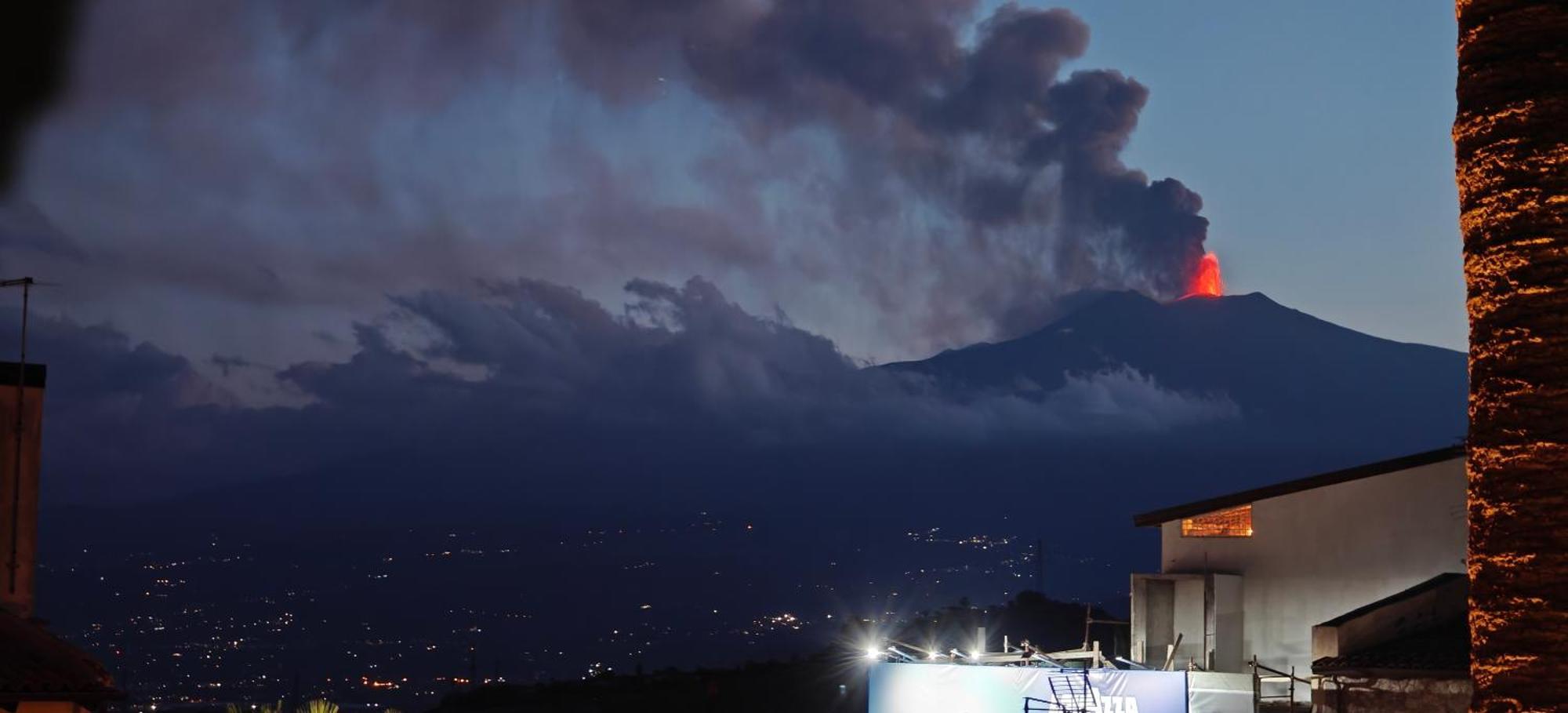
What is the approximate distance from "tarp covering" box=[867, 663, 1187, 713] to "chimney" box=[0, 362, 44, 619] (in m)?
15.7

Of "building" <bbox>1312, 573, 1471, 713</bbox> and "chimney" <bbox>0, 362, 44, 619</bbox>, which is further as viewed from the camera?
"building" <bbox>1312, 573, 1471, 713</bbox>

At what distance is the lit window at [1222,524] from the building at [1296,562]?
21 mm

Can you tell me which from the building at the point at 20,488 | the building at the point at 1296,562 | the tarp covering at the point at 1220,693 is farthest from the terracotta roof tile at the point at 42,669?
the building at the point at 1296,562

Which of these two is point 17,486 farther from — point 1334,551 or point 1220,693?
point 1334,551

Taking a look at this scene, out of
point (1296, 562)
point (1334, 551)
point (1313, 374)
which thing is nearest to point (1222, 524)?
point (1296, 562)

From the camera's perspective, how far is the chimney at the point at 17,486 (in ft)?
58.5

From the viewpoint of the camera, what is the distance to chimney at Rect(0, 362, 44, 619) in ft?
58.5

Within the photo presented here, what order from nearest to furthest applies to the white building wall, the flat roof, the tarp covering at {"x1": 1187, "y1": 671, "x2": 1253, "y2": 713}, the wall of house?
the wall of house, the tarp covering at {"x1": 1187, "y1": 671, "x2": 1253, "y2": 713}, the white building wall, the flat roof

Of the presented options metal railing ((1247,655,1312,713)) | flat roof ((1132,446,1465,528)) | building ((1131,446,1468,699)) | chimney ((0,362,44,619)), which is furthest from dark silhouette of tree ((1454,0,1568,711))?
building ((1131,446,1468,699))

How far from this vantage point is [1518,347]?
8.86 metres

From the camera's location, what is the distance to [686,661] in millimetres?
105938

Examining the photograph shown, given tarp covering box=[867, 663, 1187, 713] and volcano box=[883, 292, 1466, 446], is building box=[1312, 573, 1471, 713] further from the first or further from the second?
volcano box=[883, 292, 1466, 446]

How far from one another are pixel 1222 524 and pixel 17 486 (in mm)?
20907

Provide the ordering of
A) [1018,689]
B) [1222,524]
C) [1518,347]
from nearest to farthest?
1. [1518,347]
2. [1018,689]
3. [1222,524]
